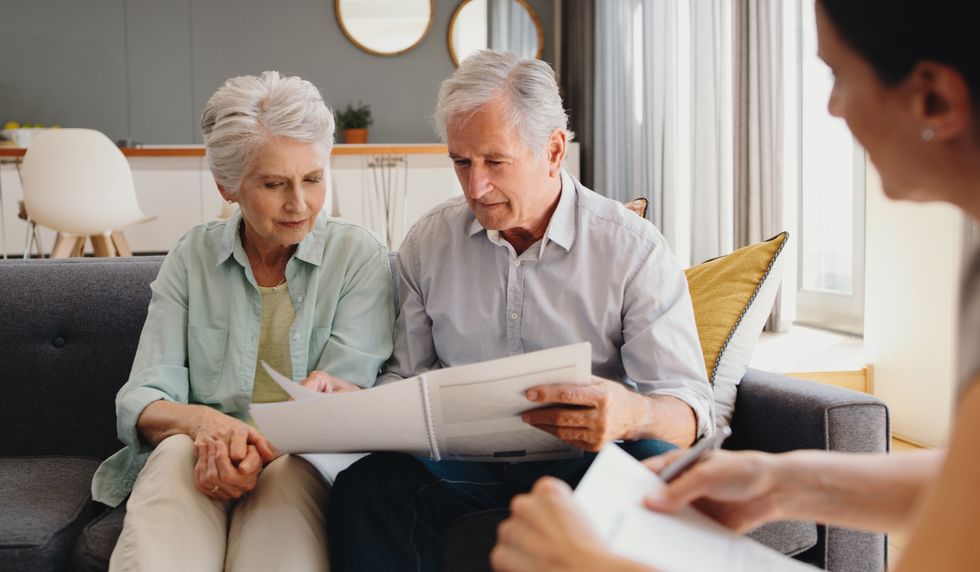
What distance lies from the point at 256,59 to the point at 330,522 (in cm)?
591

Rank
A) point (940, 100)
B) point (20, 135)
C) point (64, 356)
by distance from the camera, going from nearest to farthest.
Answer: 1. point (940, 100)
2. point (64, 356)
3. point (20, 135)

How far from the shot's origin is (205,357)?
5.53ft

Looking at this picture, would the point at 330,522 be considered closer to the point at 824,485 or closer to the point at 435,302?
the point at 435,302

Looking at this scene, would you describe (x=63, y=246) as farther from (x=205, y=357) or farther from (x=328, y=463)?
(x=328, y=463)

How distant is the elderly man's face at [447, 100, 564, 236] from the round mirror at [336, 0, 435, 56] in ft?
17.9

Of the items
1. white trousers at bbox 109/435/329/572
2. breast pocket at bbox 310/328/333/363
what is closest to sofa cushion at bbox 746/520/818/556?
white trousers at bbox 109/435/329/572

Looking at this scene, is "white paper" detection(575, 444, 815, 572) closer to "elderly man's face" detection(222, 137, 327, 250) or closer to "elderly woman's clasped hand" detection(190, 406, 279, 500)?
"elderly woman's clasped hand" detection(190, 406, 279, 500)

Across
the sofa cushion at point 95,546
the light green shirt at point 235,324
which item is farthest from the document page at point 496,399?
the sofa cushion at point 95,546

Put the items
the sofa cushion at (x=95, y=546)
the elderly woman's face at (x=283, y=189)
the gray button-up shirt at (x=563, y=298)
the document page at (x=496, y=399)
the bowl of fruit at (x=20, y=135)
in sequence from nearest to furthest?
the document page at (x=496, y=399), the sofa cushion at (x=95, y=546), the gray button-up shirt at (x=563, y=298), the elderly woman's face at (x=283, y=189), the bowl of fruit at (x=20, y=135)

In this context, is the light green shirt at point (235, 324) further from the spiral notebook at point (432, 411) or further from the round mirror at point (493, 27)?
the round mirror at point (493, 27)

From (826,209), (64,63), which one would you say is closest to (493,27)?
(64,63)

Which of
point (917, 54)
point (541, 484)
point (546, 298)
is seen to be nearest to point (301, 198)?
point (546, 298)

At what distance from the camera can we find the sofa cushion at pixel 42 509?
1407 millimetres

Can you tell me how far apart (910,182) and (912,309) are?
2.69 meters
